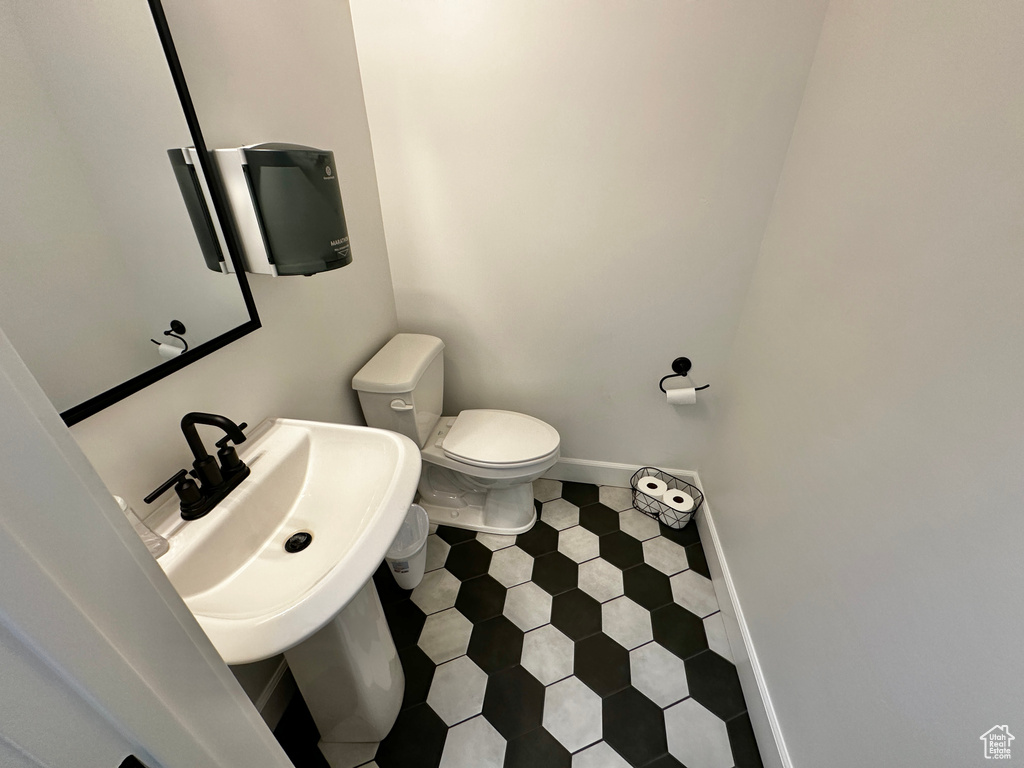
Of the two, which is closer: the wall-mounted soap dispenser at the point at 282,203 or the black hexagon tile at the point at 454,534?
the wall-mounted soap dispenser at the point at 282,203

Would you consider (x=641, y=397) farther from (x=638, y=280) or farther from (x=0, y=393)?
(x=0, y=393)

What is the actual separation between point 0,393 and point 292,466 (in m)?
0.83

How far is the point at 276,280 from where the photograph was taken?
108 cm

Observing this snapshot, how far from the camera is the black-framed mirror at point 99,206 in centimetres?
61

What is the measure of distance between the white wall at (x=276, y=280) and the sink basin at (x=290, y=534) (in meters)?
0.14

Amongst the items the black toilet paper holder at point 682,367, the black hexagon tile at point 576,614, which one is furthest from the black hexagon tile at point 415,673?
the black toilet paper holder at point 682,367

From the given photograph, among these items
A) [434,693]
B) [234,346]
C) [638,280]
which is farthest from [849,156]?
[434,693]

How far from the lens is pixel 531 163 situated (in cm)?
143

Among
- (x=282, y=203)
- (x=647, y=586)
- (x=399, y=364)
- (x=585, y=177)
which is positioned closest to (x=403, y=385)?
(x=399, y=364)

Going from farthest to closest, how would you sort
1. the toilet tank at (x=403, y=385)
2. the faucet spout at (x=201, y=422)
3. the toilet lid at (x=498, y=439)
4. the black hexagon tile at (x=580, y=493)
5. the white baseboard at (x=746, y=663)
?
the black hexagon tile at (x=580, y=493) → the toilet lid at (x=498, y=439) → the toilet tank at (x=403, y=385) → the white baseboard at (x=746, y=663) → the faucet spout at (x=201, y=422)

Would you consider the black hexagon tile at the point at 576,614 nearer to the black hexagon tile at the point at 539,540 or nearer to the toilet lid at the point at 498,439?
the black hexagon tile at the point at 539,540

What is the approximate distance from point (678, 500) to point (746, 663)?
652 millimetres

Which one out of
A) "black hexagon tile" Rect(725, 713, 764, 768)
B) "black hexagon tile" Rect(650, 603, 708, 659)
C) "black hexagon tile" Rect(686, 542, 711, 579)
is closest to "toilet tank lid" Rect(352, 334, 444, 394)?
"black hexagon tile" Rect(650, 603, 708, 659)

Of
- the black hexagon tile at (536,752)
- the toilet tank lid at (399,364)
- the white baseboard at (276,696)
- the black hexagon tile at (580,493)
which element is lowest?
the black hexagon tile at (536,752)
